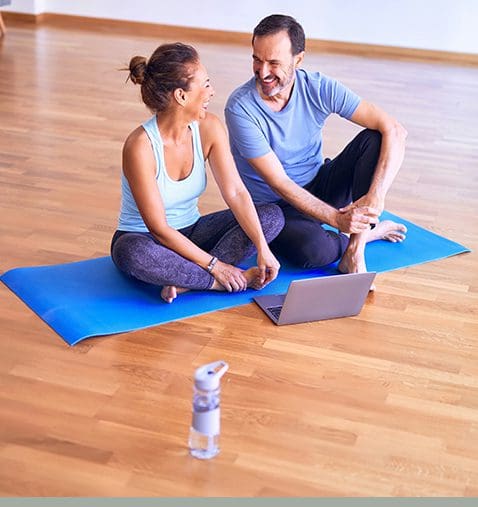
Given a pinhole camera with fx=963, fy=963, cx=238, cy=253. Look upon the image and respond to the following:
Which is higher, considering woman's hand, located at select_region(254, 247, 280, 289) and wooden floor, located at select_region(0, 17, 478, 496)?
woman's hand, located at select_region(254, 247, 280, 289)

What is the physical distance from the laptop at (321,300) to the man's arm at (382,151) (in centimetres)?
32

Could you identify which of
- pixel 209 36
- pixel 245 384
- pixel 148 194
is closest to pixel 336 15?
pixel 209 36

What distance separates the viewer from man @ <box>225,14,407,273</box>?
2.82m

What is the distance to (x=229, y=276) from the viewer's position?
2779 mm

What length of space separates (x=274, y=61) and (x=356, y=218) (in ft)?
1.69

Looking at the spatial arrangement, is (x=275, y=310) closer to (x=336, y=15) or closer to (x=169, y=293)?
(x=169, y=293)

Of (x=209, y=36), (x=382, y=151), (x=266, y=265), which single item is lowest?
(x=209, y=36)

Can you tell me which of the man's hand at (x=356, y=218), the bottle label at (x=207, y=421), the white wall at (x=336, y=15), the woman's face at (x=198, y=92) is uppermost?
the woman's face at (x=198, y=92)

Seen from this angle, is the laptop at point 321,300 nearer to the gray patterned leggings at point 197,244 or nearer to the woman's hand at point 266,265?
the woman's hand at point 266,265

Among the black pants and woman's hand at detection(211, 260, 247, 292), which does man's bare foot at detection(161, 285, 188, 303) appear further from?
the black pants

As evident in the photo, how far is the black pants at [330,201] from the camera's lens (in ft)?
9.73

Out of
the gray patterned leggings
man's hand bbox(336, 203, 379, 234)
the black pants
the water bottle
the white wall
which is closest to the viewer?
the water bottle

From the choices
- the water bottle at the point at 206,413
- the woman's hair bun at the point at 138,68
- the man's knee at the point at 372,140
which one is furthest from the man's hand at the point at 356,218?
the water bottle at the point at 206,413

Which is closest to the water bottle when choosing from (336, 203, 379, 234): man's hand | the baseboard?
(336, 203, 379, 234): man's hand
